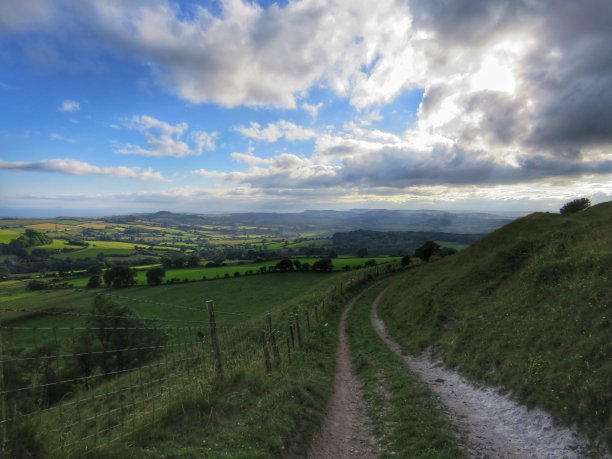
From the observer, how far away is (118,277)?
240 ft

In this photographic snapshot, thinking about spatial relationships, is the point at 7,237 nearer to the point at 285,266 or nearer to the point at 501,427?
the point at 285,266

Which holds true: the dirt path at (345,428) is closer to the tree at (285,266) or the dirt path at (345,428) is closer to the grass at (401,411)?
the grass at (401,411)

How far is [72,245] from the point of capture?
11969 centimetres

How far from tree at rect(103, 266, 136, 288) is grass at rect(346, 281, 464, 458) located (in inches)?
2795

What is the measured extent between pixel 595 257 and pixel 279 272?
237 ft

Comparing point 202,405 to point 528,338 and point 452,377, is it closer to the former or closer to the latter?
point 452,377

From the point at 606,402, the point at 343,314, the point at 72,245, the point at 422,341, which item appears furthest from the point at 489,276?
the point at 72,245

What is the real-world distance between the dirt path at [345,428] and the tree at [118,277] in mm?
73522

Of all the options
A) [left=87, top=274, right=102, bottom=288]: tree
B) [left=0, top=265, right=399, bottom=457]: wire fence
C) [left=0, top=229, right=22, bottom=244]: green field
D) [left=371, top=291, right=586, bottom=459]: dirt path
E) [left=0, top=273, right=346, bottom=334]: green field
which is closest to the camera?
[left=0, top=265, right=399, bottom=457]: wire fence

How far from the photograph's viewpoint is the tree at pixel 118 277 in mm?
71750

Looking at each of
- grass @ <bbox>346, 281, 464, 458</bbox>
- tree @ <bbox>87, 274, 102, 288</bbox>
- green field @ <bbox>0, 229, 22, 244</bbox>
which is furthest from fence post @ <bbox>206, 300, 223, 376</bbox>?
green field @ <bbox>0, 229, 22, 244</bbox>

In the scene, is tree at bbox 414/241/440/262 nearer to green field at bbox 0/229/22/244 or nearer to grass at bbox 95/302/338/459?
grass at bbox 95/302/338/459

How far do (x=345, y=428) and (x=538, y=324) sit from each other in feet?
27.8

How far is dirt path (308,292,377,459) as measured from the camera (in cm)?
792
